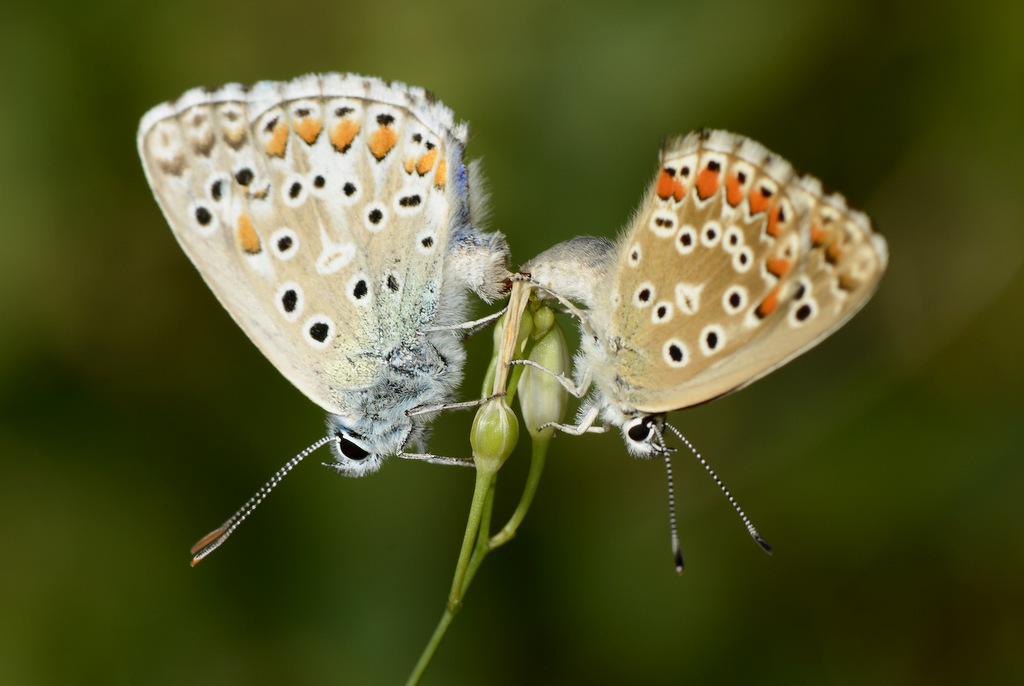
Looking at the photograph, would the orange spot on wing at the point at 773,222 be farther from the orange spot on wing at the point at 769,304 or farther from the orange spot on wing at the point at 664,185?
the orange spot on wing at the point at 664,185

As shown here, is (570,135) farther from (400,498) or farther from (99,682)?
(99,682)

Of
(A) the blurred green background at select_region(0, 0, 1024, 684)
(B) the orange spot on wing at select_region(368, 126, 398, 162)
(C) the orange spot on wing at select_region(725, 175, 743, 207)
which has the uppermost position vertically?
(C) the orange spot on wing at select_region(725, 175, 743, 207)

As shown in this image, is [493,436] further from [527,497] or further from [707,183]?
[707,183]

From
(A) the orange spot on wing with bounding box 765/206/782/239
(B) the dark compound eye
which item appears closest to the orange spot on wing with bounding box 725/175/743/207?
(A) the orange spot on wing with bounding box 765/206/782/239

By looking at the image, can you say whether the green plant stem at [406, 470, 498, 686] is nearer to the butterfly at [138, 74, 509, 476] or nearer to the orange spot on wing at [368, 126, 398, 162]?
the butterfly at [138, 74, 509, 476]

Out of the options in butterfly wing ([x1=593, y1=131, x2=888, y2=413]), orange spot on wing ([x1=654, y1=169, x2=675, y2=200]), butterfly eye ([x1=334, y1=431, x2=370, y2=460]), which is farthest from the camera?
butterfly eye ([x1=334, y1=431, x2=370, y2=460])

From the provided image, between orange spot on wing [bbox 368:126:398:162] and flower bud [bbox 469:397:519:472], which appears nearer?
flower bud [bbox 469:397:519:472]

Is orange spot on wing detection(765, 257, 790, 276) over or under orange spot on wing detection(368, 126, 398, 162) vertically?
under
